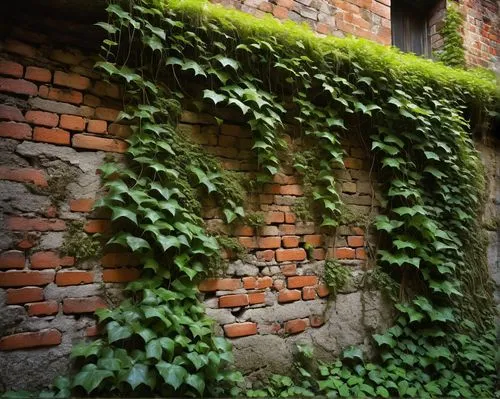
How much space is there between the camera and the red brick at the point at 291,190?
2.63 meters

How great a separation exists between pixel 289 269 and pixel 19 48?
7.17ft

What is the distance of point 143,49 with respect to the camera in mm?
2158

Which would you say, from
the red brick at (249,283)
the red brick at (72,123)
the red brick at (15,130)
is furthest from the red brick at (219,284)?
the red brick at (15,130)

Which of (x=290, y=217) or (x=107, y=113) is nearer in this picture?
(x=107, y=113)

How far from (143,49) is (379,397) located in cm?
277

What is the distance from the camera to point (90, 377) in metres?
1.71

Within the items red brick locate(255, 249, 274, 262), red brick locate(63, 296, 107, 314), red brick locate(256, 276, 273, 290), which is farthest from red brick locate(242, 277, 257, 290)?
red brick locate(63, 296, 107, 314)

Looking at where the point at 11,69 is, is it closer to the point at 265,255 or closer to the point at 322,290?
the point at 265,255

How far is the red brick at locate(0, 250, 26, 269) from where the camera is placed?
179 centimetres

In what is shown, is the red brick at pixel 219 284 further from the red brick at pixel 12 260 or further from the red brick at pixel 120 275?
the red brick at pixel 12 260

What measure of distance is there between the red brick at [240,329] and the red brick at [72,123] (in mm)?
1538

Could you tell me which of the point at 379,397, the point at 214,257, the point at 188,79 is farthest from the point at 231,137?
the point at 379,397

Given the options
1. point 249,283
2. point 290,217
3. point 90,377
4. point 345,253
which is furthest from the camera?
point 345,253

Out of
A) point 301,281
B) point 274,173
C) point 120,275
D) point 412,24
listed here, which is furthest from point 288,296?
point 412,24
